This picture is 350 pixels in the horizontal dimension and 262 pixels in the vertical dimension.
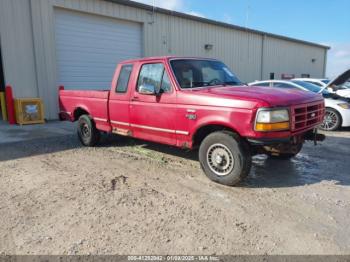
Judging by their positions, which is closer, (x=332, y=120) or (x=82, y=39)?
(x=332, y=120)

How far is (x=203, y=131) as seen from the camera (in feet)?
15.4

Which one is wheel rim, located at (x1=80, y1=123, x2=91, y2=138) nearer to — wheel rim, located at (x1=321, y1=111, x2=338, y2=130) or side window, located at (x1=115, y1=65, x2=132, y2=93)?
side window, located at (x1=115, y1=65, x2=132, y2=93)

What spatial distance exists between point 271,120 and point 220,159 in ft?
3.12

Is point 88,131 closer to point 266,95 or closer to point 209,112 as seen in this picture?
point 209,112

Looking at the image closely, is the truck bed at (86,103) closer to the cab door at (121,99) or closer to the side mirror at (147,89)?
the cab door at (121,99)

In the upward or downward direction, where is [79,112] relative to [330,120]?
upward

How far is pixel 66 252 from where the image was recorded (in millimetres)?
2787

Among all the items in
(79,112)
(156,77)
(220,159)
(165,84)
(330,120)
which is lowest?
(330,120)

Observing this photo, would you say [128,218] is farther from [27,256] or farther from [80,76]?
[80,76]

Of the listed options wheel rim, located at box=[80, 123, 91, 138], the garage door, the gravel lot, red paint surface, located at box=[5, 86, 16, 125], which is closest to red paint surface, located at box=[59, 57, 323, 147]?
wheel rim, located at box=[80, 123, 91, 138]

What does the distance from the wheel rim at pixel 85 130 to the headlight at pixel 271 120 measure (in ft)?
13.9

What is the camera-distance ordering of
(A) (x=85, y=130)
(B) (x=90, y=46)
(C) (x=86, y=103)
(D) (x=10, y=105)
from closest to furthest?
(C) (x=86, y=103), (A) (x=85, y=130), (D) (x=10, y=105), (B) (x=90, y=46)

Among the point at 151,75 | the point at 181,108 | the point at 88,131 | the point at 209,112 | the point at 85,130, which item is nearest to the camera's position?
the point at 209,112

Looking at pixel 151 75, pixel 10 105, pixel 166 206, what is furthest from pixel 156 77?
pixel 10 105
